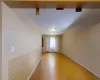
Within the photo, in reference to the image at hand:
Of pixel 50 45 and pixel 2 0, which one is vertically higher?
pixel 2 0

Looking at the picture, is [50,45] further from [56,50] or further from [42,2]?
[42,2]

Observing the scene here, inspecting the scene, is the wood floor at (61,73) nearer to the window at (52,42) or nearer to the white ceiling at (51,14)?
the white ceiling at (51,14)

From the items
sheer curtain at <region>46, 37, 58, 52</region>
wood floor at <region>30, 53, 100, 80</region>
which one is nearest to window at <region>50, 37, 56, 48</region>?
sheer curtain at <region>46, 37, 58, 52</region>

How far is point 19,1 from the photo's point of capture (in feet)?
6.22

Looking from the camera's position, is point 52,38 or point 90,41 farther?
point 52,38

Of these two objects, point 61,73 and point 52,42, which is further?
point 52,42

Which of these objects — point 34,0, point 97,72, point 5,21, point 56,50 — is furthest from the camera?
point 56,50

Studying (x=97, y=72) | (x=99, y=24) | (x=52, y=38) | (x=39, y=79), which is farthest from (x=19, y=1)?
(x=52, y=38)

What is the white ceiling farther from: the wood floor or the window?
the window

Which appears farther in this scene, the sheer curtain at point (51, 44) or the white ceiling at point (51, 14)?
the sheer curtain at point (51, 44)

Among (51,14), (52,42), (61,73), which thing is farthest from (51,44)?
(51,14)

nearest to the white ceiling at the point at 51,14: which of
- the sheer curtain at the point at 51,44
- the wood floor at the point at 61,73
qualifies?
the wood floor at the point at 61,73

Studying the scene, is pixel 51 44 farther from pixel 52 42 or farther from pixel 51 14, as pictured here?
pixel 51 14

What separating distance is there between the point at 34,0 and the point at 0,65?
1130 mm
